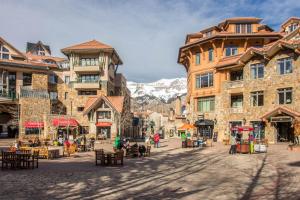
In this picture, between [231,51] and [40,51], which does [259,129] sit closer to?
[231,51]

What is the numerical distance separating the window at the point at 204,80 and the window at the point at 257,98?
22.5 feet

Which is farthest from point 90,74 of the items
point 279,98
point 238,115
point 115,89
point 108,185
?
point 108,185

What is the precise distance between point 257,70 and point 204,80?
28.7 feet

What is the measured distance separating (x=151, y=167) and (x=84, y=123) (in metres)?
29.0

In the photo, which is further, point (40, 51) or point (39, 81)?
point (40, 51)

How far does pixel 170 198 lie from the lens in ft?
33.3

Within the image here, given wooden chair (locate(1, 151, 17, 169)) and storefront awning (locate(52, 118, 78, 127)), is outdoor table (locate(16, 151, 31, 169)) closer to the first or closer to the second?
wooden chair (locate(1, 151, 17, 169))

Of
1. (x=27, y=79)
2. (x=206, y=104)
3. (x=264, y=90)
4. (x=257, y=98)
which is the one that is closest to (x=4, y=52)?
(x=27, y=79)

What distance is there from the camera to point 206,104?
1688 inches

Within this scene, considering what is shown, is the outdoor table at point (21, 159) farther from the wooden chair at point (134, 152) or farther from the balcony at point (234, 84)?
the balcony at point (234, 84)

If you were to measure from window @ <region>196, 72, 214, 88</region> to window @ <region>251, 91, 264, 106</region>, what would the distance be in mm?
6862

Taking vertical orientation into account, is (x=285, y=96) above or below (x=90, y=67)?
below

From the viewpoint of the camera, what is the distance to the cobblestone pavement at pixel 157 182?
34.7 ft

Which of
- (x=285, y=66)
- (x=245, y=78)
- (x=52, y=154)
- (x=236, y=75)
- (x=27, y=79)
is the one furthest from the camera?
(x=27, y=79)
